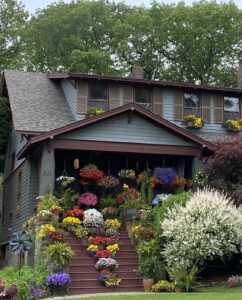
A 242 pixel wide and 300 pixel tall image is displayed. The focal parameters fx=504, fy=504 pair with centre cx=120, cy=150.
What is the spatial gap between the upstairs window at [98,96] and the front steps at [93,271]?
7.71 m

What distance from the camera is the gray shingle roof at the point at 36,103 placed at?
19.9 m

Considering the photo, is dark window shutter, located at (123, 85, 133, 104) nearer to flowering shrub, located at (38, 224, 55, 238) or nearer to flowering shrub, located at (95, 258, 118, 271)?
flowering shrub, located at (38, 224, 55, 238)

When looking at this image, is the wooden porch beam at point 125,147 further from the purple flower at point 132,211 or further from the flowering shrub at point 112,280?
the flowering shrub at point 112,280

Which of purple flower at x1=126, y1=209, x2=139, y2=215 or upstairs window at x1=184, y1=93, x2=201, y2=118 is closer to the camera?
purple flower at x1=126, y1=209, x2=139, y2=215

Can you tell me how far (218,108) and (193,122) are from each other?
182 centimetres

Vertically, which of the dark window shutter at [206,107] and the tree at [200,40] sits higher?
the tree at [200,40]

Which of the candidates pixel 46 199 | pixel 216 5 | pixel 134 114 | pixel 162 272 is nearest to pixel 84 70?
pixel 216 5

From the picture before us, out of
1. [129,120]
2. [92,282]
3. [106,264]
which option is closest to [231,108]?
[129,120]

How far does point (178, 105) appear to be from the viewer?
2355 cm

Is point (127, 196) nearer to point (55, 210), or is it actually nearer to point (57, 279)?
point (55, 210)

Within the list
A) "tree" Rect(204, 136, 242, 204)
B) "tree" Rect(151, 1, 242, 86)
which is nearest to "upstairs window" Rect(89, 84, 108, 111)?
"tree" Rect(204, 136, 242, 204)

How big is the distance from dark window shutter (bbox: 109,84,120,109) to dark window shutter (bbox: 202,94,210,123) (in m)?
4.24

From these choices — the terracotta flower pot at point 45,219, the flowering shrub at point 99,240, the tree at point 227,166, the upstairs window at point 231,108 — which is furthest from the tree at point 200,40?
the terracotta flower pot at point 45,219

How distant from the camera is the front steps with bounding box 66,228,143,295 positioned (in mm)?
14055
